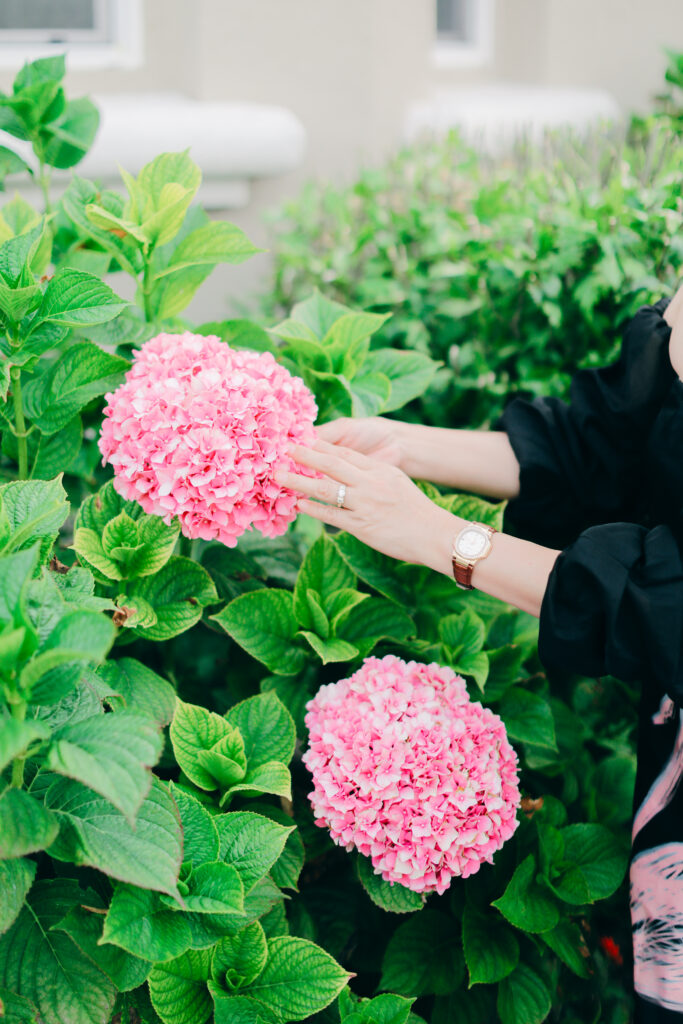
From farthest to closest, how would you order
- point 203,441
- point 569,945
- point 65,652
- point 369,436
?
point 369,436 < point 569,945 < point 203,441 < point 65,652

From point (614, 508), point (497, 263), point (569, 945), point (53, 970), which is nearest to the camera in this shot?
point (53, 970)

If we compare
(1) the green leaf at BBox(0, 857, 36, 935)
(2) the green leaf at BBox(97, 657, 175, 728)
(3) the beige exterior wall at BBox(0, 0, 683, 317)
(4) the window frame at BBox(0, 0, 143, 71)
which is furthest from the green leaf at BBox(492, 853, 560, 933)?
(4) the window frame at BBox(0, 0, 143, 71)

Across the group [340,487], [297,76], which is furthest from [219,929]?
[297,76]

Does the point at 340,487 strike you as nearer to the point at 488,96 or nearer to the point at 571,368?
the point at 571,368

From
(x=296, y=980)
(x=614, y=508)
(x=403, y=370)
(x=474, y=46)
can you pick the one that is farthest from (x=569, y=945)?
(x=474, y=46)

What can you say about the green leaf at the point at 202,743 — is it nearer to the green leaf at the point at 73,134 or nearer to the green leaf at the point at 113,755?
the green leaf at the point at 113,755

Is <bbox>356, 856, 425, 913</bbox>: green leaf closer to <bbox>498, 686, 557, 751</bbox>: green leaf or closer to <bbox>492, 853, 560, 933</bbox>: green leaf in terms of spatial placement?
<bbox>492, 853, 560, 933</bbox>: green leaf

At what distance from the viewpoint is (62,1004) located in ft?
3.03

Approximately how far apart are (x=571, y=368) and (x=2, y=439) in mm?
1288

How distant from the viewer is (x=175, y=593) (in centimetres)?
119

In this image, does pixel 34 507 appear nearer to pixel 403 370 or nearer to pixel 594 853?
pixel 403 370

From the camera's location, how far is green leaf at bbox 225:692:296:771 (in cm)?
113

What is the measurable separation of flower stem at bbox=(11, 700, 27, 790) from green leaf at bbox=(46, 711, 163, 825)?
0.04m

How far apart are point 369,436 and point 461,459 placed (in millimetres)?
185
